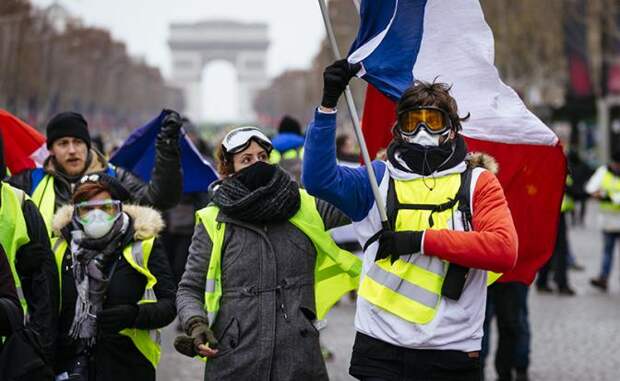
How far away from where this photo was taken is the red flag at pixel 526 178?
590 centimetres

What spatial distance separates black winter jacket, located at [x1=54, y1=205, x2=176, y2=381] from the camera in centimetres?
555

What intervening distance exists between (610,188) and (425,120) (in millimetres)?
11067

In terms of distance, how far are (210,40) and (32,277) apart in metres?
170

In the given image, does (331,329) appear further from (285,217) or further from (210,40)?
(210,40)

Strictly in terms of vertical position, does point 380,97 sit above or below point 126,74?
above

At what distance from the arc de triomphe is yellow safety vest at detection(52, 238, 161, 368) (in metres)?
164

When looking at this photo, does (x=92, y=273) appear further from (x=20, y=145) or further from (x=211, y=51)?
(x=211, y=51)

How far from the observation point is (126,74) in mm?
113312

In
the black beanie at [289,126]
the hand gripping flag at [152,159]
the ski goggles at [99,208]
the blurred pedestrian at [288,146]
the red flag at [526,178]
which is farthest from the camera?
the black beanie at [289,126]

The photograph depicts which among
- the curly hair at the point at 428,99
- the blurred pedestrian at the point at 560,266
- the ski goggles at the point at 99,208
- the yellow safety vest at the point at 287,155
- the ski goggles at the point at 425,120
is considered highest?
the curly hair at the point at 428,99

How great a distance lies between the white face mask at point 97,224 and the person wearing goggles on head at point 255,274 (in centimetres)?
44

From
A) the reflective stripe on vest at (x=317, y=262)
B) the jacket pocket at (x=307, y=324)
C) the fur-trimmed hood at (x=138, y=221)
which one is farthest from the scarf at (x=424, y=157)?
the fur-trimmed hood at (x=138, y=221)

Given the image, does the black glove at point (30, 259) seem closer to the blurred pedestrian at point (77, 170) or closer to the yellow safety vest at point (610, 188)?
the blurred pedestrian at point (77, 170)

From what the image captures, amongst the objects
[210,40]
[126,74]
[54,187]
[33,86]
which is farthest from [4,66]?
[210,40]
